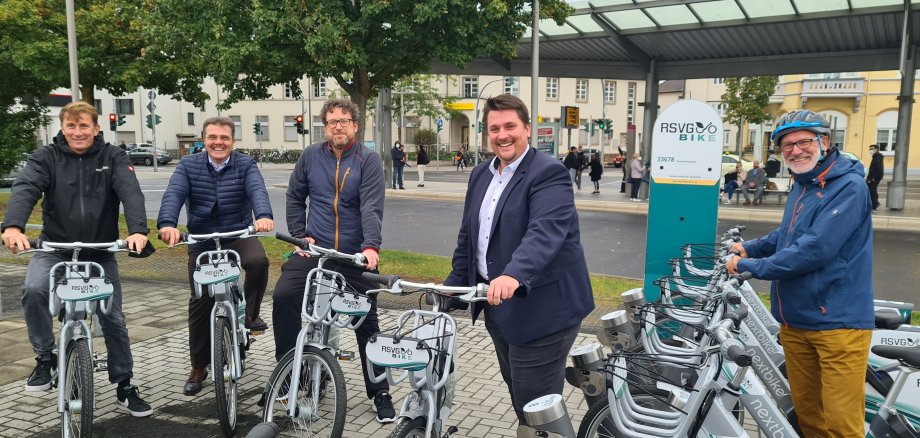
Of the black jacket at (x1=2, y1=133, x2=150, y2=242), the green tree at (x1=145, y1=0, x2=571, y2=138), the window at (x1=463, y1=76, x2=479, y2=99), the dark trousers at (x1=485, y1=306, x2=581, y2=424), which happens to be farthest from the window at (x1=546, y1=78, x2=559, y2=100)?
the dark trousers at (x1=485, y1=306, x2=581, y2=424)

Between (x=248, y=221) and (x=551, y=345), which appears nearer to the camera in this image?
(x=551, y=345)

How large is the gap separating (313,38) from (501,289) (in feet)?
32.9

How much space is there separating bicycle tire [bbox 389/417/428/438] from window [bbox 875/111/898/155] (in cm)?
4080

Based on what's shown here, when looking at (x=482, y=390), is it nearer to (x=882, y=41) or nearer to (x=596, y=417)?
(x=596, y=417)

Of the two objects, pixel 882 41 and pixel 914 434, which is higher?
pixel 882 41

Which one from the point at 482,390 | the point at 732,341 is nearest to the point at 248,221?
the point at 482,390

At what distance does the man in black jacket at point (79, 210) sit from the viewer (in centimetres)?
418

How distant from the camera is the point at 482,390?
16.6 ft

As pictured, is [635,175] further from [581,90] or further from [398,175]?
[581,90]

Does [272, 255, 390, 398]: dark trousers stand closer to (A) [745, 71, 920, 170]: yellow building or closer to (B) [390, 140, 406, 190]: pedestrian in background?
(B) [390, 140, 406, 190]: pedestrian in background

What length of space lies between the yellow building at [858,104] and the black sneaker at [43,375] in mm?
38148

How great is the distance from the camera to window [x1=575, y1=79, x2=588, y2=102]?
5825 centimetres

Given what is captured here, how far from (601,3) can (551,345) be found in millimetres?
14901

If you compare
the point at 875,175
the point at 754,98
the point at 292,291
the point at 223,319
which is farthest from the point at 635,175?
the point at 223,319
